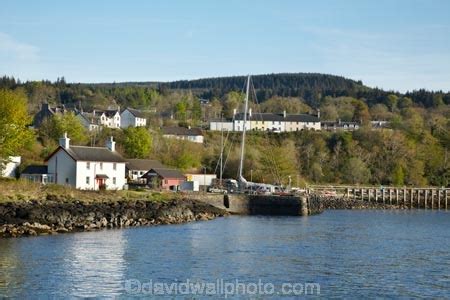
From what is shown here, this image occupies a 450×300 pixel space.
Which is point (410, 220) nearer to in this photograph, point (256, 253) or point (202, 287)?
point (256, 253)

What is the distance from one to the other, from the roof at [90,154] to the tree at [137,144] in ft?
92.7

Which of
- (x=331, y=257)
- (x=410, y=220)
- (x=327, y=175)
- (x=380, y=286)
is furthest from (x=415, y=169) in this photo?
(x=380, y=286)

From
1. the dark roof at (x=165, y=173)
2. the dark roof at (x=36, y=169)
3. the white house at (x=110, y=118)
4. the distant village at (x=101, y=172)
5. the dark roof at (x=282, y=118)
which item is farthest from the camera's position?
the dark roof at (x=282, y=118)

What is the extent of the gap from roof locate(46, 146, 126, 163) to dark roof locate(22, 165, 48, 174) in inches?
62.8

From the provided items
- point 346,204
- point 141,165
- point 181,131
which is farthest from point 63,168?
point 181,131

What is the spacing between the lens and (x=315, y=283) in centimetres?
3391

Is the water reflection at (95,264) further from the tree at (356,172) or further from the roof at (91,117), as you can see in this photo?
the roof at (91,117)

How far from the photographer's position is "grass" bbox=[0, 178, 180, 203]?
56750 millimetres

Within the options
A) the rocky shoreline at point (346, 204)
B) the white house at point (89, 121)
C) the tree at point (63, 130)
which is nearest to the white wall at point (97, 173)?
the rocky shoreline at point (346, 204)

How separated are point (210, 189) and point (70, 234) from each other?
113ft

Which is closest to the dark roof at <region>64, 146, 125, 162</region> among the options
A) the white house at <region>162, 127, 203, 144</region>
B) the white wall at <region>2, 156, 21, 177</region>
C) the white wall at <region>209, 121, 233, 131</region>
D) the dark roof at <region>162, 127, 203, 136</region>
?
the white wall at <region>2, 156, 21, 177</region>

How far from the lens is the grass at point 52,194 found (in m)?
56.8

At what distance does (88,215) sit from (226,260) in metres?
18.6

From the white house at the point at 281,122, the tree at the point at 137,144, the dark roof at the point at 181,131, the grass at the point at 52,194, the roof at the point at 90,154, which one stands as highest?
the white house at the point at 281,122
